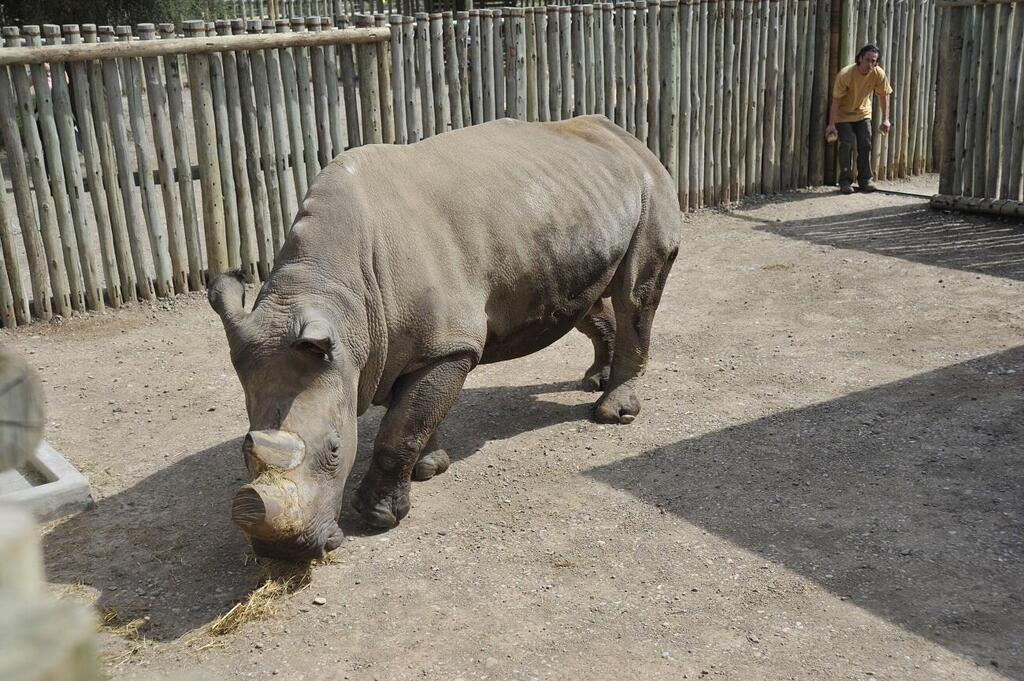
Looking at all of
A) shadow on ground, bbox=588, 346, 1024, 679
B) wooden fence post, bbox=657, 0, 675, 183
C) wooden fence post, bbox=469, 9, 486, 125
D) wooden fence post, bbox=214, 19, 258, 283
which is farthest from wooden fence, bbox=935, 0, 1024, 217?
wooden fence post, bbox=214, 19, 258, 283

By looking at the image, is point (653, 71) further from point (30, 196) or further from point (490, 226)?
point (490, 226)

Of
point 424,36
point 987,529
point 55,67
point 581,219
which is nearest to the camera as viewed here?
point 987,529

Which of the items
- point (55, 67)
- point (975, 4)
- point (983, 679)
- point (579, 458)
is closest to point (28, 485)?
point (579, 458)

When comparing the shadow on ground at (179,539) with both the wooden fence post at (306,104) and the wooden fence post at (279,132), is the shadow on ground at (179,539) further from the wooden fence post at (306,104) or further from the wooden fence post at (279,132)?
the wooden fence post at (306,104)

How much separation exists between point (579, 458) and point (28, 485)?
2968 millimetres

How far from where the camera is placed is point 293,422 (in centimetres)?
451

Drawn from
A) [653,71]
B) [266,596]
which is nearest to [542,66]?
[653,71]

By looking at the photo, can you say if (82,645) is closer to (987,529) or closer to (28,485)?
(987,529)

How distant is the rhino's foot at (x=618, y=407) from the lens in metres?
6.59

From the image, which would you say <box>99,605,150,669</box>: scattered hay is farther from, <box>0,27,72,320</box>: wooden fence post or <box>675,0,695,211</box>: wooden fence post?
<box>675,0,695,211</box>: wooden fence post

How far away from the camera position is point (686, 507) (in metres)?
5.49

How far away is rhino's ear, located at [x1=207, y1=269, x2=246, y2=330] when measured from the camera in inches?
190

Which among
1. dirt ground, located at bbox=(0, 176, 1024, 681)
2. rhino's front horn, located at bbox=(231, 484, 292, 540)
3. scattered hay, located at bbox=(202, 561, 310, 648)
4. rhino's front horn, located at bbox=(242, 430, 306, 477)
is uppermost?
rhino's front horn, located at bbox=(242, 430, 306, 477)

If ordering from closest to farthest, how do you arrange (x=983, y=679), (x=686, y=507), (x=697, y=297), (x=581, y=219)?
(x=983, y=679) → (x=686, y=507) → (x=581, y=219) → (x=697, y=297)
